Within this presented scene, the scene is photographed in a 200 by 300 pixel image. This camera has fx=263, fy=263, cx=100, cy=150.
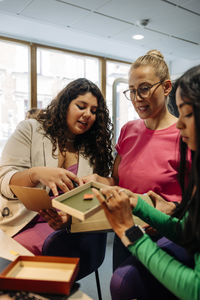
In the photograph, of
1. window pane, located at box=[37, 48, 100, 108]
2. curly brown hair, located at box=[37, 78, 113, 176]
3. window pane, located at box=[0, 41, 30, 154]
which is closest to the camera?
curly brown hair, located at box=[37, 78, 113, 176]

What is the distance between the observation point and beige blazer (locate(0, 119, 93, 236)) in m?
1.24

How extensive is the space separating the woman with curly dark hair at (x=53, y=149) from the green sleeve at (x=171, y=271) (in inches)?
16.5

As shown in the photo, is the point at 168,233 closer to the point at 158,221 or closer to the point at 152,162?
the point at 158,221

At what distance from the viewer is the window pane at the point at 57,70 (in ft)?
16.7

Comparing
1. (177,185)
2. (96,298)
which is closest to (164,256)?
(177,185)

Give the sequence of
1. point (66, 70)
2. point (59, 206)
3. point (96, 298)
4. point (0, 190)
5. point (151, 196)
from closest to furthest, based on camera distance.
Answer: point (59, 206) → point (151, 196) → point (0, 190) → point (96, 298) → point (66, 70)

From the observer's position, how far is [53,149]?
138 cm

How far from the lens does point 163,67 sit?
127 centimetres

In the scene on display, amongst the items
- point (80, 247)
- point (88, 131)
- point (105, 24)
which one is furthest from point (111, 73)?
point (80, 247)

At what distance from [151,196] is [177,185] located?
154 mm

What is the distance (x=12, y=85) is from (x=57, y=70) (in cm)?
97

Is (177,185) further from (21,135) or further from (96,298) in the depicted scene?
(96,298)

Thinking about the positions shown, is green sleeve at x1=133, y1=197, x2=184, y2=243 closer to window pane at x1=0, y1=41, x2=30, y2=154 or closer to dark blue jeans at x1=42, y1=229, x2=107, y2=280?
dark blue jeans at x1=42, y1=229, x2=107, y2=280

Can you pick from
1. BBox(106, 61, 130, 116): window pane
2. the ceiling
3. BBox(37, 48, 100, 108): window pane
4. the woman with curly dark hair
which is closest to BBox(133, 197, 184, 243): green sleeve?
the woman with curly dark hair
